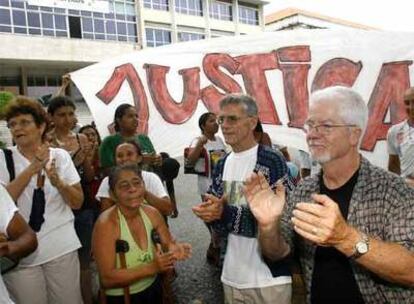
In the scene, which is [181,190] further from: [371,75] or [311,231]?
[311,231]

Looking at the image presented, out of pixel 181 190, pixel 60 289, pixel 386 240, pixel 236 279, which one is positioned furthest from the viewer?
pixel 181 190

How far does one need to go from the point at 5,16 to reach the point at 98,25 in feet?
21.9

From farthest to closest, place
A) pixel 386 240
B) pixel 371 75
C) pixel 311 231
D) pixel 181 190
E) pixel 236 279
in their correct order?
pixel 181 190 < pixel 371 75 < pixel 236 279 < pixel 386 240 < pixel 311 231

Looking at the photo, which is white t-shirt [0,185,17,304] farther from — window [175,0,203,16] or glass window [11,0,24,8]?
window [175,0,203,16]

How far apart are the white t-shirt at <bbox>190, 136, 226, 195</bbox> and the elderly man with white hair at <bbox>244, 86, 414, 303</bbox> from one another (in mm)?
2543

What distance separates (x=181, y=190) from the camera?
9.52 metres

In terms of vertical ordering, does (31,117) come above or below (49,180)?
above

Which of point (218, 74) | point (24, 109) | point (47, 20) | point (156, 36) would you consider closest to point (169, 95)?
point (218, 74)

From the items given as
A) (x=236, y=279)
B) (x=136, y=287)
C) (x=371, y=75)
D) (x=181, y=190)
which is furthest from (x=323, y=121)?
(x=181, y=190)

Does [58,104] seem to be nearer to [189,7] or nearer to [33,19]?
[33,19]

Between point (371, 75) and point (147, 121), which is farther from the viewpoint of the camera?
point (147, 121)

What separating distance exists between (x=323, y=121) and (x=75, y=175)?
1.61 meters

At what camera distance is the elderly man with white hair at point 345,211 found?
1644mm

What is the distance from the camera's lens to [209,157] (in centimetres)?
464
